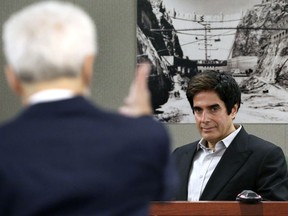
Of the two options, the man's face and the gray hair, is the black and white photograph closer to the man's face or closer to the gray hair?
the man's face

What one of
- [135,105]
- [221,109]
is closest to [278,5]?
[221,109]

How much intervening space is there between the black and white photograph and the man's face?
1360mm

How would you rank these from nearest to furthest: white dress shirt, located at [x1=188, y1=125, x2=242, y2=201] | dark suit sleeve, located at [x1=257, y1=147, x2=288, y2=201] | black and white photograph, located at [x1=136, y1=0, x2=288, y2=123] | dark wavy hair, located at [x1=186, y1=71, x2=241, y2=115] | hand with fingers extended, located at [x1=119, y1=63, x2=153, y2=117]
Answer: hand with fingers extended, located at [x1=119, y1=63, x2=153, y2=117]
dark suit sleeve, located at [x1=257, y1=147, x2=288, y2=201]
white dress shirt, located at [x1=188, y1=125, x2=242, y2=201]
dark wavy hair, located at [x1=186, y1=71, x2=241, y2=115]
black and white photograph, located at [x1=136, y1=0, x2=288, y2=123]

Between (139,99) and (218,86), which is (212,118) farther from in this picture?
(139,99)

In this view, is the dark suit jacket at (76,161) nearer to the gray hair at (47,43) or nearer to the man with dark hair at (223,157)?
the gray hair at (47,43)

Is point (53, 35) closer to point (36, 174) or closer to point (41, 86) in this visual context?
point (41, 86)

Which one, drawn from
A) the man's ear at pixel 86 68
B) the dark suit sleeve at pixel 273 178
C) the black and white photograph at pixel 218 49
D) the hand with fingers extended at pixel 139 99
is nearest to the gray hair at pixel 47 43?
the man's ear at pixel 86 68

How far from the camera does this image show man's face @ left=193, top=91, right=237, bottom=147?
312 centimetres

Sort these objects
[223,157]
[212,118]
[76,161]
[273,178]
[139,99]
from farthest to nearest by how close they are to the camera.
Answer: [212,118] < [223,157] < [273,178] < [139,99] < [76,161]

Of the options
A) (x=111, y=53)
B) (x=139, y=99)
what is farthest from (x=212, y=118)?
(x=139, y=99)

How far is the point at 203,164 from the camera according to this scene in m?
3.10

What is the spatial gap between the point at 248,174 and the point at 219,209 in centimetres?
46

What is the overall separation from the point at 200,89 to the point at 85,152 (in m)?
2.03

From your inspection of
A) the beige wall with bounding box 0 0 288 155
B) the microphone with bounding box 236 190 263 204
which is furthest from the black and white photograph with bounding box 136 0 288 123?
the microphone with bounding box 236 190 263 204
